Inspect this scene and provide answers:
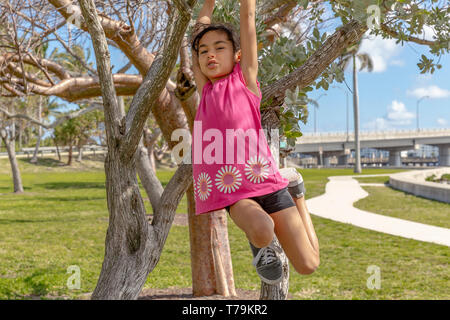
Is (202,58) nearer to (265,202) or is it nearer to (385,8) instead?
(265,202)

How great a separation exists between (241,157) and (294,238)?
497 millimetres

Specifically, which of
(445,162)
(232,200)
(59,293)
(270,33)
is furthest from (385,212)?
(445,162)

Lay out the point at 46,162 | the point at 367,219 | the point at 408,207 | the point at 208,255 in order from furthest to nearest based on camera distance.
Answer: the point at 46,162, the point at 408,207, the point at 367,219, the point at 208,255

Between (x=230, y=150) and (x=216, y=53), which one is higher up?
(x=216, y=53)

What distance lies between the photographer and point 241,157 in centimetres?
237

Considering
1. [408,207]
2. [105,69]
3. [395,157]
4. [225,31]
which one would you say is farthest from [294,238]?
[395,157]

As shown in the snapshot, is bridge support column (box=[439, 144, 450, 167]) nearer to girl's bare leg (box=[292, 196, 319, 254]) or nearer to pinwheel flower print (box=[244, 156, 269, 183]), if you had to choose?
girl's bare leg (box=[292, 196, 319, 254])

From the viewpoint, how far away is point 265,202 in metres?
2.38

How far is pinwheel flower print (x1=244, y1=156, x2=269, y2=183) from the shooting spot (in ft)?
7.72

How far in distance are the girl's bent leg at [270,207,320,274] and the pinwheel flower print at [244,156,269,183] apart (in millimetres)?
202

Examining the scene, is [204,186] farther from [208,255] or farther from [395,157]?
[395,157]

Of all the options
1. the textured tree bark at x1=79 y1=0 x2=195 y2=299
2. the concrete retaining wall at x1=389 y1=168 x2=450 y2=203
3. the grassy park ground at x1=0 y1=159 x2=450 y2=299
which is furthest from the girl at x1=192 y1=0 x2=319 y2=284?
the concrete retaining wall at x1=389 y1=168 x2=450 y2=203

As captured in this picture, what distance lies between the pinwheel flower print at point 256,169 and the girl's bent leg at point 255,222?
0.50ft
